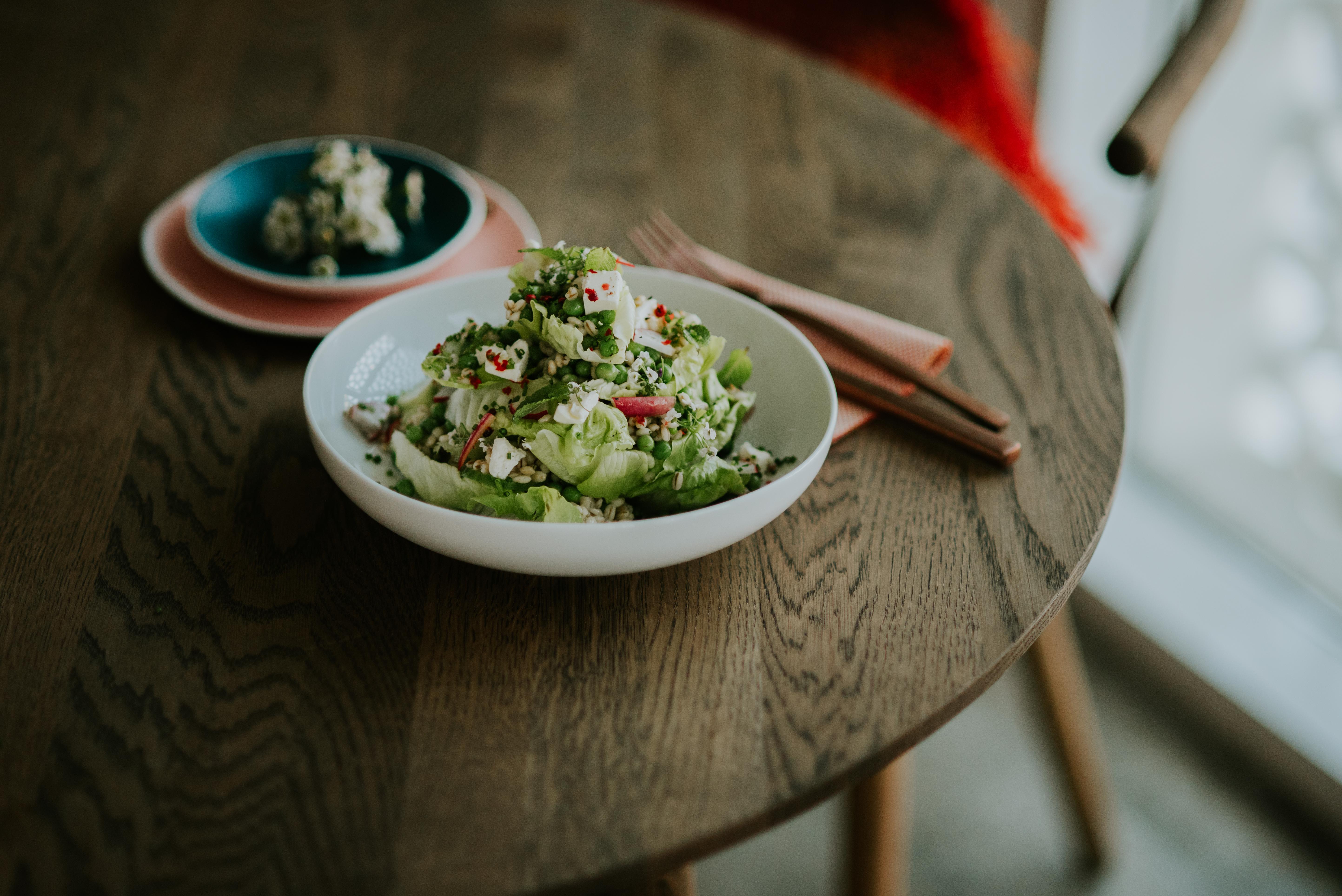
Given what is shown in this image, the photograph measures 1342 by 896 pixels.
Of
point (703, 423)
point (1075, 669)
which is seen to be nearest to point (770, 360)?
point (703, 423)

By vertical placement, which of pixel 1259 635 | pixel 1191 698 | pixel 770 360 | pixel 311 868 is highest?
pixel 770 360

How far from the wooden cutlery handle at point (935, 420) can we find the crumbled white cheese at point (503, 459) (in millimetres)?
315

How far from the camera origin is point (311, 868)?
1.84 ft

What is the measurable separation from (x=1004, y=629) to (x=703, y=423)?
0.26 m

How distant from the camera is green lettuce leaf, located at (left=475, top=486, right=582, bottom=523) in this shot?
688mm

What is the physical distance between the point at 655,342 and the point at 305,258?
0.51 metres

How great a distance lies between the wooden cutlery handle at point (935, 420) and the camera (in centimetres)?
85

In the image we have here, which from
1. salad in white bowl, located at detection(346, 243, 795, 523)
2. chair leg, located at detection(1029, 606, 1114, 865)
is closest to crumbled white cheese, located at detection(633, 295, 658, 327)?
salad in white bowl, located at detection(346, 243, 795, 523)

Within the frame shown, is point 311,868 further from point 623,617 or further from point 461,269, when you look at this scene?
point 461,269

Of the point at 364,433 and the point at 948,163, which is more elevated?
the point at 948,163

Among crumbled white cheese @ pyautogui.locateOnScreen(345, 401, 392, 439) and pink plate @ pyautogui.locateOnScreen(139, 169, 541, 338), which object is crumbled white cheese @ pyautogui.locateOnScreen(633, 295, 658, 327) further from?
pink plate @ pyautogui.locateOnScreen(139, 169, 541, 338)

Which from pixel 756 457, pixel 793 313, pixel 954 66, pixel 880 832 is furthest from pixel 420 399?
pixel 954 66

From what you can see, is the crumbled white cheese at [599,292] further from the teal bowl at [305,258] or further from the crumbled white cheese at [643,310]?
the teal bowl at [305,258]

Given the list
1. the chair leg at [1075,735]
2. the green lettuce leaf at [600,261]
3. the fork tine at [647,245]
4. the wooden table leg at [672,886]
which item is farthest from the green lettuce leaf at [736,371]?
the chair leg at [1075,735]
